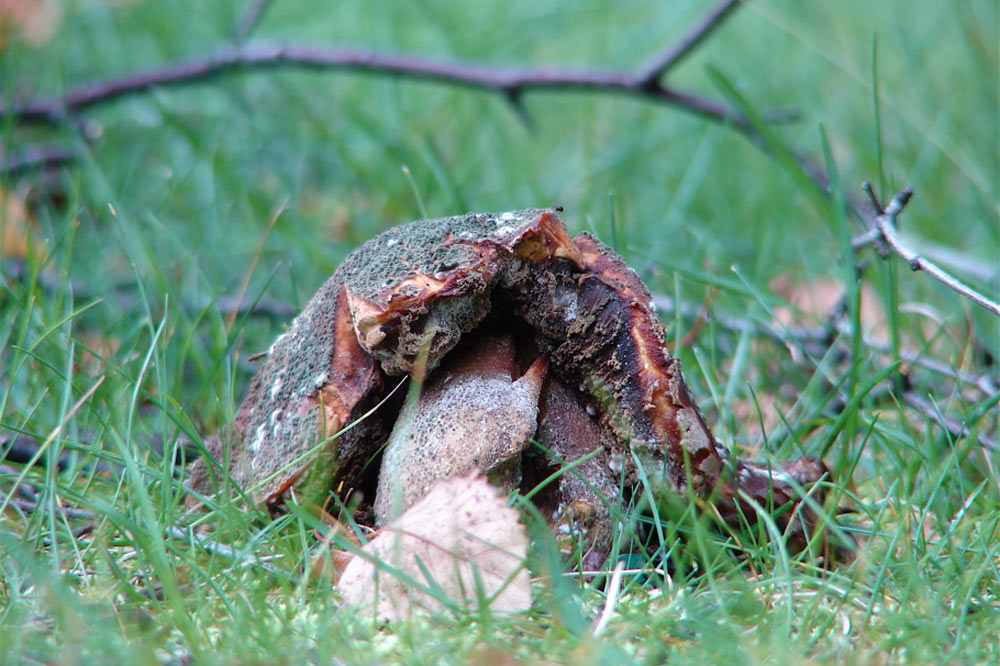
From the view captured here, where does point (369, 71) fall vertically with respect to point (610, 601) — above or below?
above

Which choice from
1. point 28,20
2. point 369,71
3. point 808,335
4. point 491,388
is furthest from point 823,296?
point 28,20

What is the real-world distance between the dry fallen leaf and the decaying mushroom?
0.25 ft

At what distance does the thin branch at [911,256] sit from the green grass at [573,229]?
9cm

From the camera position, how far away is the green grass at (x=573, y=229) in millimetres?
1131

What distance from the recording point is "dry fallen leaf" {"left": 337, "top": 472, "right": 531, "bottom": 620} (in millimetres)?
1141

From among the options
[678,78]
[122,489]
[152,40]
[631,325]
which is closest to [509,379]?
[631,325]

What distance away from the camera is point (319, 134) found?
Answer: 12.3 feet

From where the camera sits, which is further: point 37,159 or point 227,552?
point 37,159

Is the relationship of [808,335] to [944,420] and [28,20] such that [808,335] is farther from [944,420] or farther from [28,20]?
[28,20]

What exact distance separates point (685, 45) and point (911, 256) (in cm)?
157

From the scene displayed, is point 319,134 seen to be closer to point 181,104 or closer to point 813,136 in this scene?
point 181,104

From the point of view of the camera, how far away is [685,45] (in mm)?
2791

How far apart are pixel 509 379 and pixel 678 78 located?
429 cm

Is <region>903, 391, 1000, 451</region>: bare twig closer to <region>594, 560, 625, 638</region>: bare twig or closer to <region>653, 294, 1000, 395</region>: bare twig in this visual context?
<region>653, 294, 1000, 395</region>: bare twig
